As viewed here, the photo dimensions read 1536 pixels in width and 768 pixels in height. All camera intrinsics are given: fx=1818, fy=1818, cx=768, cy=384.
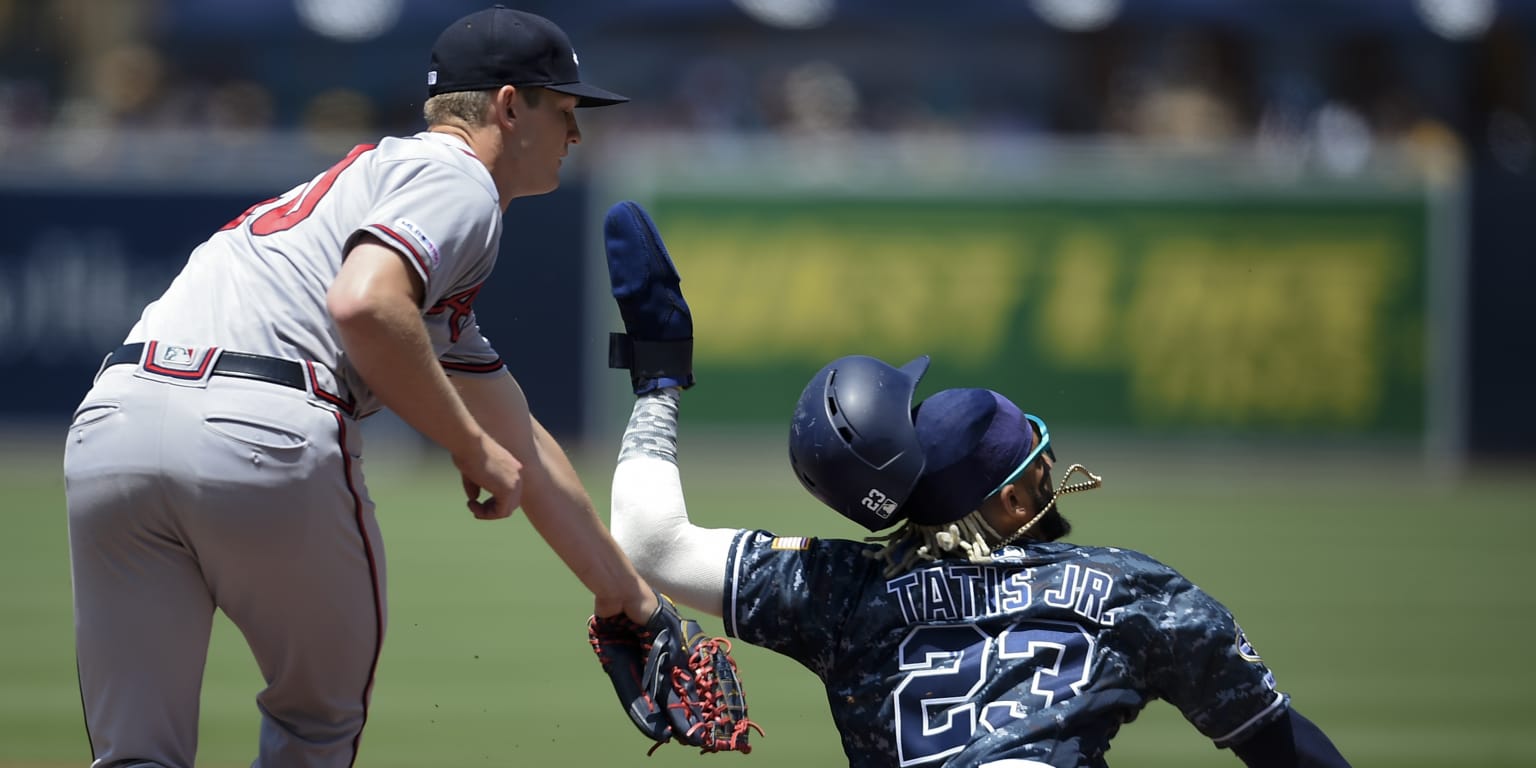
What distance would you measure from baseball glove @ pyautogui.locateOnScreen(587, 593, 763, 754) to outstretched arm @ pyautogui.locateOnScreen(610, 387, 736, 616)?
315 mm

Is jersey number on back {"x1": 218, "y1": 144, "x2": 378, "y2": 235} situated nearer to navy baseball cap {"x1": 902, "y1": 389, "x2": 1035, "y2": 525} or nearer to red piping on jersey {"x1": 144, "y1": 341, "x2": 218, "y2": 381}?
Answer: red piping on jersey {"x1": 144, "y1": 341, "x2": 218, "y2": 381}

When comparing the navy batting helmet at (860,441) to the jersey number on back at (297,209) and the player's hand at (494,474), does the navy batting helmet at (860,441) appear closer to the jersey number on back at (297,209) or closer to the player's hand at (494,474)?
the player's hand at (494,474)

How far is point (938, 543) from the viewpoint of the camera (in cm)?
321

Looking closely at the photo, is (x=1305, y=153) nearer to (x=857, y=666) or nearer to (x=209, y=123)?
(x=209, y=123)

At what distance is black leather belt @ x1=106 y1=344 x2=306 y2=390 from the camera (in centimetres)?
325

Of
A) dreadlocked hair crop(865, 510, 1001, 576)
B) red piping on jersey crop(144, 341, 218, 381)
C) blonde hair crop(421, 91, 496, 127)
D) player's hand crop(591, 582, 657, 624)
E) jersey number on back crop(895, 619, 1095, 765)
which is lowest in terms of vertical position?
player's hand crop(591, 582, 657, 624)

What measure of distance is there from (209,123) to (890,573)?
46.1 feet

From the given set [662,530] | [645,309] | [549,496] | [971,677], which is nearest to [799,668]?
[549,496]

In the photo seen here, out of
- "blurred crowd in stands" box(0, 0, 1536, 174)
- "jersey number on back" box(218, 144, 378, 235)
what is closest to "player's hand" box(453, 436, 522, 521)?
"jersey number on back" box(218, 144, 378, 235)

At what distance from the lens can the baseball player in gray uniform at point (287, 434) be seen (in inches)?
125

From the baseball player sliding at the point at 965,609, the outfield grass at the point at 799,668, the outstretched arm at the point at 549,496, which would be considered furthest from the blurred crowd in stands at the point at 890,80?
the baseball player sliding at the point at 965,609

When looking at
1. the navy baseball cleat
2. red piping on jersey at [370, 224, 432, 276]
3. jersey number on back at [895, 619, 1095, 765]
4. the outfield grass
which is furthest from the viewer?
the outfield grass

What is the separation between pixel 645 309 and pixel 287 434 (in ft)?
2.56

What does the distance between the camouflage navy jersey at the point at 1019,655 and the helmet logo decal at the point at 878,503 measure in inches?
5.0
